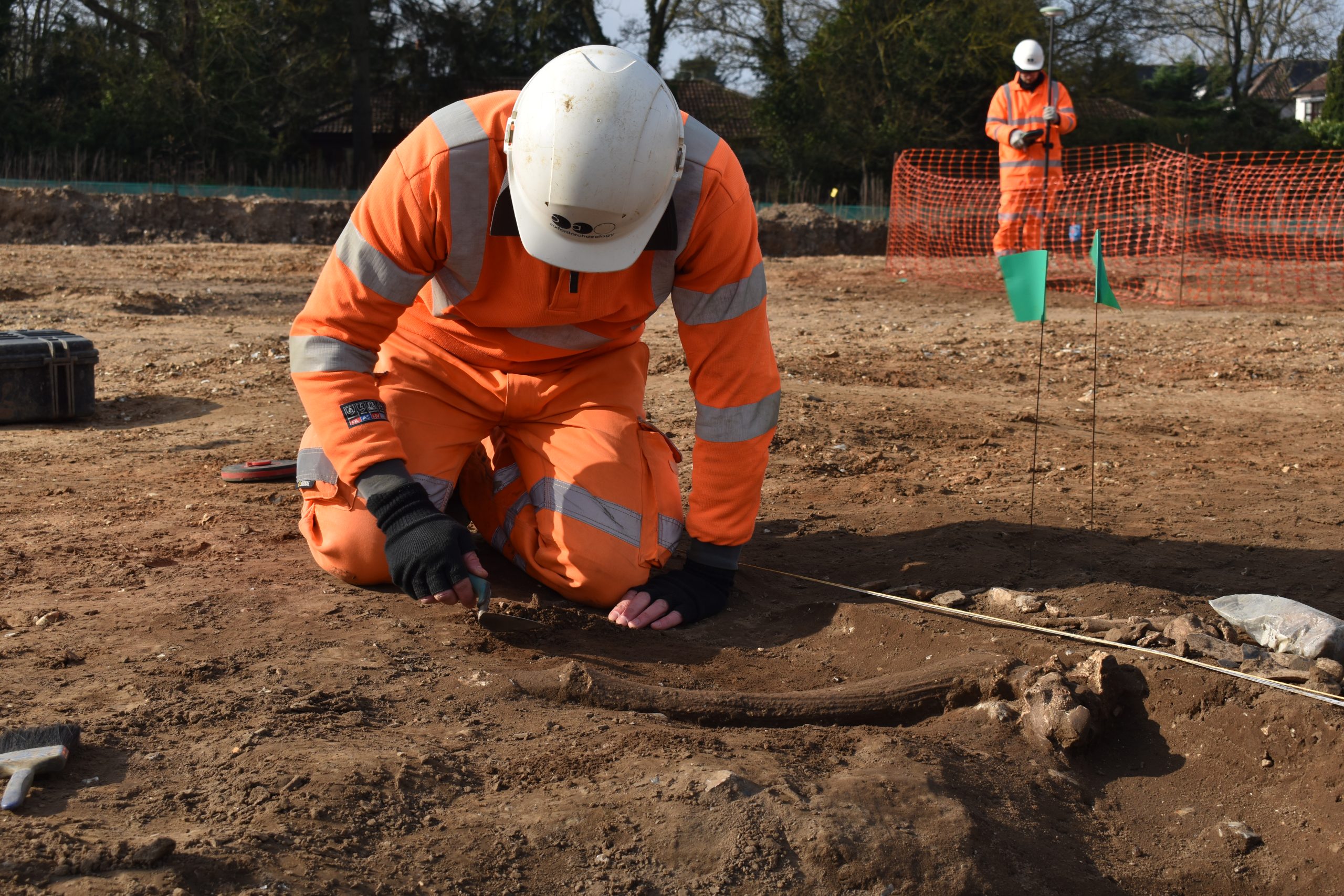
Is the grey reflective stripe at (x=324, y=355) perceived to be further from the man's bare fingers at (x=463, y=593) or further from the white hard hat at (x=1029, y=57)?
the white hard hat at (x=1029, y=57)

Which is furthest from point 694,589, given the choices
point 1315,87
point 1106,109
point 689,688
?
point 1315,87

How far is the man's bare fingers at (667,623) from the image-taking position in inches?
123

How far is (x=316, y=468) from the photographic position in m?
3.25

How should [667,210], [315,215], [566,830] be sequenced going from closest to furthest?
[566,830]
[667,210]
[315,215]

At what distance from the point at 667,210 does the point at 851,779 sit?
4.86 ft

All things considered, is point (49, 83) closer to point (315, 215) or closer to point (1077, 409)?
point (315, 215)

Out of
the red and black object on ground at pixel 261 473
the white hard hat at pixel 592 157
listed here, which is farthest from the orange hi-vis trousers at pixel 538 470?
the red and black object on ground at pixel 261 473

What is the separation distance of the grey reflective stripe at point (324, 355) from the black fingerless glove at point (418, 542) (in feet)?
1.15

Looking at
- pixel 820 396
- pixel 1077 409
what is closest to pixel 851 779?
pixel 820 396

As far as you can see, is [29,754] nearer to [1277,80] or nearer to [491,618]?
[491,618]

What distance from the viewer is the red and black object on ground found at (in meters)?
4.34

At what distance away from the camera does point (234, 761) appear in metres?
2.16

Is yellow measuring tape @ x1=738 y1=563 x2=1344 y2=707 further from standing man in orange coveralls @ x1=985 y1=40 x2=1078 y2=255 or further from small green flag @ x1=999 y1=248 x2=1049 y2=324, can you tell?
standing man in orange coveralls @ x1=985 y1=40 x2=1078 y2=255

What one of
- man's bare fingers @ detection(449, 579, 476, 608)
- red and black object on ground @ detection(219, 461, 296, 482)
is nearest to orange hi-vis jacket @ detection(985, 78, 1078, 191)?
red and black object on ground @ detection(219, 461, 296, 482)
